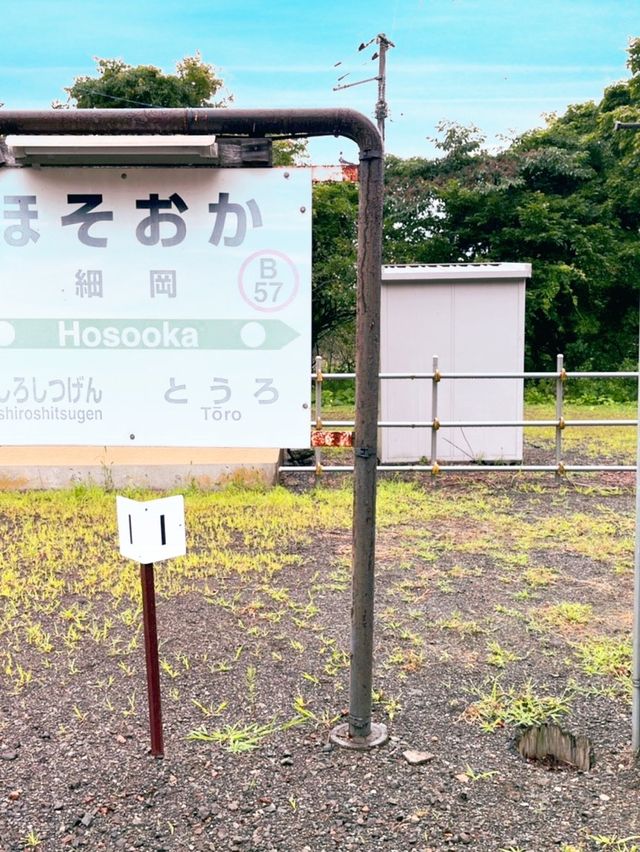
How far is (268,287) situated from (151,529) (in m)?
0.81

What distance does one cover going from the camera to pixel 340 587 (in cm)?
393

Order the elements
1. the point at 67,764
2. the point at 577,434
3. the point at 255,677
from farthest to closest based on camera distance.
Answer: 1. the point at 577,434
2. the point at 255,677
3. the point at 67,764

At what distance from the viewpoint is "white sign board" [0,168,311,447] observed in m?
2.38

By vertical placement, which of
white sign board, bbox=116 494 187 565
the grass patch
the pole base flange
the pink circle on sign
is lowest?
the pole base flange

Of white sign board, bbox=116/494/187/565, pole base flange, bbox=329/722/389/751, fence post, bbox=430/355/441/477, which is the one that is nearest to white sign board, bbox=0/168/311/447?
white sign board, bbox=116/494/187/565

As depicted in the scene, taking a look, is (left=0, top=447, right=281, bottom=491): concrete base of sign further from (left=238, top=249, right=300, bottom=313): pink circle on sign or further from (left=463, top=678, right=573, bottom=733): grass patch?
(left=238, top=249, right=300, bottom=313): pink circle on sign

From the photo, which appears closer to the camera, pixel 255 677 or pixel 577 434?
pixel 255 677

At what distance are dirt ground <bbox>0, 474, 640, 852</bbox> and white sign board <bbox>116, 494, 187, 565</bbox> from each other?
25.3 inches

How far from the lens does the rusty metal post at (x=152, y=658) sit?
2287mm

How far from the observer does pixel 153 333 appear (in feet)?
8.01

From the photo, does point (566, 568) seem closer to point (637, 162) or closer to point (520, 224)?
point (520, 224)

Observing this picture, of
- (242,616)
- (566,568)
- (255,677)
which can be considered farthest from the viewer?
(566,568)

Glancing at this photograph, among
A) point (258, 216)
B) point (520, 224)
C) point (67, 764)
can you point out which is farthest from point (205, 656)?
point (520, 224)

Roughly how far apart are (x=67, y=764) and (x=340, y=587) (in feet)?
6.00
